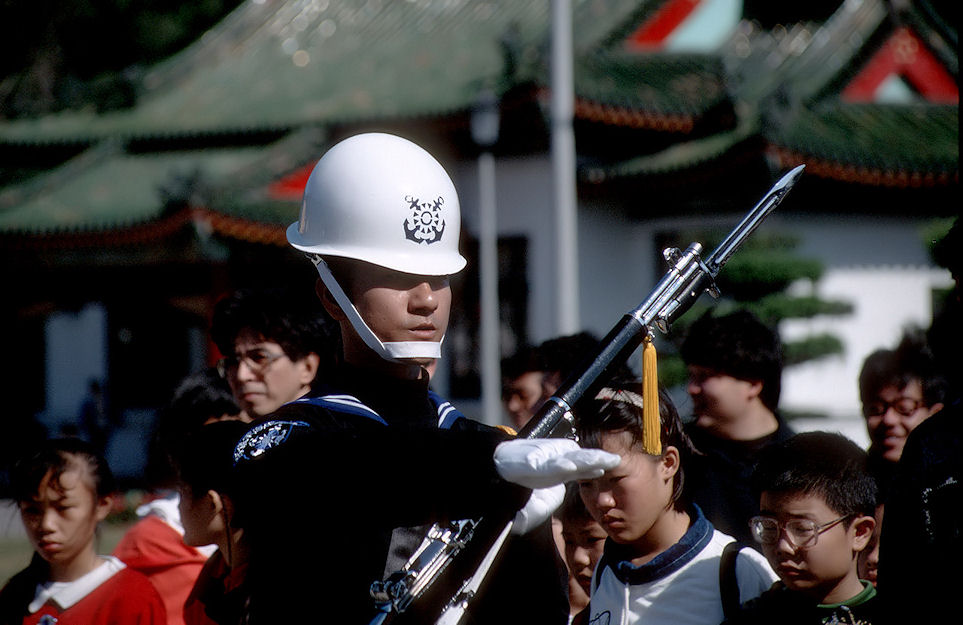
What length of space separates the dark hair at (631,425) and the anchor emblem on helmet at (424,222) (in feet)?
2.38

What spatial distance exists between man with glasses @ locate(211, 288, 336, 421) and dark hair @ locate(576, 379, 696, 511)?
2.77ft

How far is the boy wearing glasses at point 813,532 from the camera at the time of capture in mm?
2600

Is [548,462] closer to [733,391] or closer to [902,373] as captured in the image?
[733,391]

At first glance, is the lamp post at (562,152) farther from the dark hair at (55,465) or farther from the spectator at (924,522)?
the spectator at (924,522)

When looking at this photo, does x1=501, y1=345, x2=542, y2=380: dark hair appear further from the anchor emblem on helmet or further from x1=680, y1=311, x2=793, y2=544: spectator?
the anchor emblem on helmet

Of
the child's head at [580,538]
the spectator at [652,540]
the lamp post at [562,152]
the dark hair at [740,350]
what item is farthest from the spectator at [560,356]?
the lamp post at [562,152]

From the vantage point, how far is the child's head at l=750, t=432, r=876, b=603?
8.59ft

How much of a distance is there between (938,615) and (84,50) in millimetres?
23839

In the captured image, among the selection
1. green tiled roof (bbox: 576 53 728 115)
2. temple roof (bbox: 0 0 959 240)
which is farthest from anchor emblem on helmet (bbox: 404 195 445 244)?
green tiled roof (bbox: 576 53 728 115)

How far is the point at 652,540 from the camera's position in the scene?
2824 millimetres

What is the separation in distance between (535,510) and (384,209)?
2.05 feet

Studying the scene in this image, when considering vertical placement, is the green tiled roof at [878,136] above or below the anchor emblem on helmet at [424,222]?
above

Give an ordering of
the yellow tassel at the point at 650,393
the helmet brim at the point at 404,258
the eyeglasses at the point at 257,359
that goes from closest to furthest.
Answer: the helmet brim at the point at 404,258 < the yellow tassel at the point at 650,393 < the eyeglasses at the point at 257,359

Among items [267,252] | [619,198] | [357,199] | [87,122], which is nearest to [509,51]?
[619,198]
